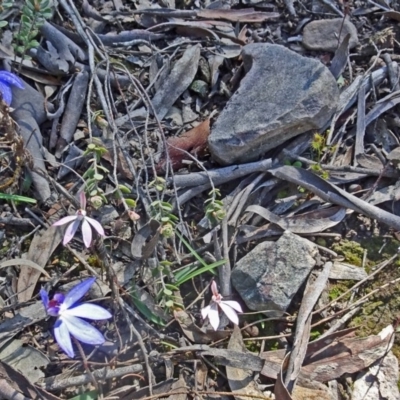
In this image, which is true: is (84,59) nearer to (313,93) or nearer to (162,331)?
(313,93)

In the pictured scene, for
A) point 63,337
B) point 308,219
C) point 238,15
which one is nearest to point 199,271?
point 308,219

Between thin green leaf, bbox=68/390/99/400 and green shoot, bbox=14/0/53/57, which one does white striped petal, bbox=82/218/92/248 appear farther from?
green shoot, bbox=14/0/53/57

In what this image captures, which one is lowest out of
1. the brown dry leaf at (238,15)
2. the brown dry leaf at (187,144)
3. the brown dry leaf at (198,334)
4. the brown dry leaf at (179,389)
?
the brown dry leaf at (179,389)

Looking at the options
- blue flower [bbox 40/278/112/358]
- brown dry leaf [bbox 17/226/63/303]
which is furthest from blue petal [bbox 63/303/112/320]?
brown dry leaf [bbox 17/226/63/303]

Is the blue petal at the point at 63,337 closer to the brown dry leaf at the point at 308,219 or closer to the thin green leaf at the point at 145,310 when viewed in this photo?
the thin green leaf at the point at 145,310

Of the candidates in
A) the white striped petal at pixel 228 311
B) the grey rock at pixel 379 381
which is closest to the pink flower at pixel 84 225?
the white striped petal at pixel 228 311

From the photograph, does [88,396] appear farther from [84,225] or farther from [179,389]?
[84,225]

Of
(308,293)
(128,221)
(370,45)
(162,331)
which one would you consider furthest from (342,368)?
(370,45)
